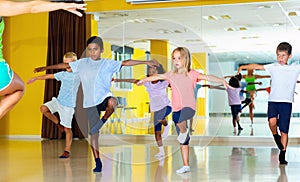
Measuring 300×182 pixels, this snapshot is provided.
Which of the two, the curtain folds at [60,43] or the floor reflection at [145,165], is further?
the curtain folds at [60,43]

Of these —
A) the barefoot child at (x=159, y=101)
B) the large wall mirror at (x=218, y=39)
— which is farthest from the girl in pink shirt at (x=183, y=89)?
the large wall mirror at (x=218, y=39)

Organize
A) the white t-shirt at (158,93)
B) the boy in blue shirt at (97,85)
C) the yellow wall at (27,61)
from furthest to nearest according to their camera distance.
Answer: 1. the yellow wall at (27,61)
2. the white t-shirt at (158,93)
3. the boy in blue shirt at (97,85)

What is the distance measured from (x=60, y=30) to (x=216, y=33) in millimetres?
2940

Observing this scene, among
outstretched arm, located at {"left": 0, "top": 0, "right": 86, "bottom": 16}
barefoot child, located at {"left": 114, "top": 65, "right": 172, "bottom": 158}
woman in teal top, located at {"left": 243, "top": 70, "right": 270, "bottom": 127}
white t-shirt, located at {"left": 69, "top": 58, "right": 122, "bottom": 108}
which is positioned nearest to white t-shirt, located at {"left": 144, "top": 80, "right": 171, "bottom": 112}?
barefoot child, located at {"left": 114, "top": 65, "right": 172, "bottom": 158}

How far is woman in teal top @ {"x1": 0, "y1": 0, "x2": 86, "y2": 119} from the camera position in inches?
119

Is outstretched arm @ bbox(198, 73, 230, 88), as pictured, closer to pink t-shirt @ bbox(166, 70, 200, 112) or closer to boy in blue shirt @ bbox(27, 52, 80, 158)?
pink t-shirt @ bbox(166, 70, 200, 112)

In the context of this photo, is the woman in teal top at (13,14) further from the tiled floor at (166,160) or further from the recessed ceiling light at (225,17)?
the recessed ceiling light at (225,17)

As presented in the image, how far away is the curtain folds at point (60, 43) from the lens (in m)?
9.07

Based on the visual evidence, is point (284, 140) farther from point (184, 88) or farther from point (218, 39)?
point (218, 39)

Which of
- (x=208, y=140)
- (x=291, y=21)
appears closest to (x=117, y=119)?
(x=208, y=140)

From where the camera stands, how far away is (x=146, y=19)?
8.89 m

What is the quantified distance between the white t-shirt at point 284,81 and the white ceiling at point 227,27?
2.31 meters

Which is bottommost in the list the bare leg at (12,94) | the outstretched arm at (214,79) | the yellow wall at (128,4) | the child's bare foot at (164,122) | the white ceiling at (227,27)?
the child's bare foot at (164,122)

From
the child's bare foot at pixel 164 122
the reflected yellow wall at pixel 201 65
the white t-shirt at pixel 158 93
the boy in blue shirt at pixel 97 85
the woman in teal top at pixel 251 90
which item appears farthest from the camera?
the woman in teal top at pixel 251 90
